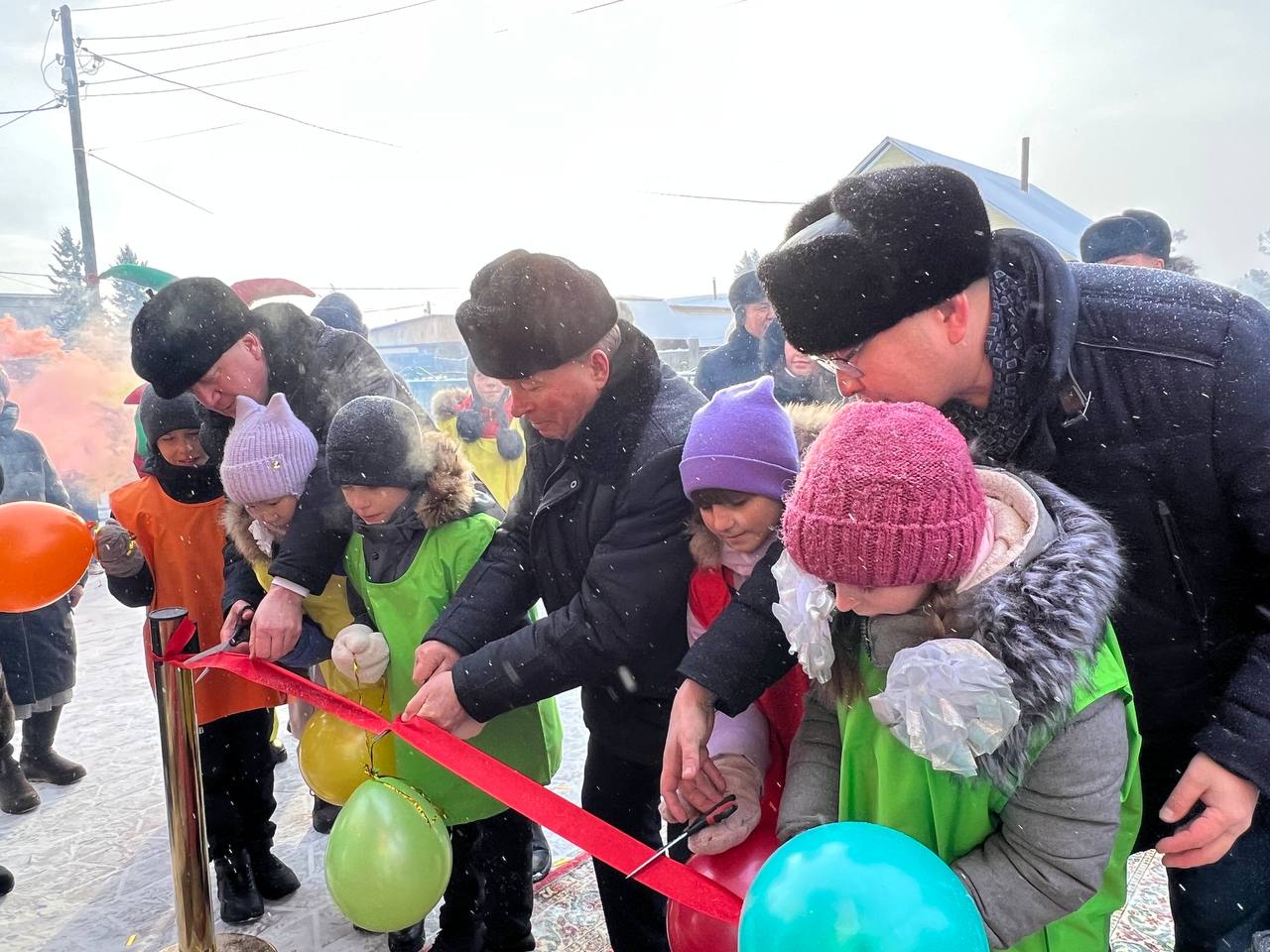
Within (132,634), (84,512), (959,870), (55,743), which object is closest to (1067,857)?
(959,870)

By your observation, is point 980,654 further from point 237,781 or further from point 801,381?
point 801,381

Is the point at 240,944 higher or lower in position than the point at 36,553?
lower

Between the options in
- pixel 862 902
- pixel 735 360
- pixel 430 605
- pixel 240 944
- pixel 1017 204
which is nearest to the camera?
pixel 862 902

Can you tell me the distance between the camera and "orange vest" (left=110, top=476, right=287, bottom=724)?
2898mm

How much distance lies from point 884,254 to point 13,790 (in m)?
4.22

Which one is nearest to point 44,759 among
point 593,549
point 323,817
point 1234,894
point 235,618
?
point 323,817

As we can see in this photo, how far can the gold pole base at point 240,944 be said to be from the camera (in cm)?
262

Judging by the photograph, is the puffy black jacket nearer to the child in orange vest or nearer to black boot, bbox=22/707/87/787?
the child in orange vest

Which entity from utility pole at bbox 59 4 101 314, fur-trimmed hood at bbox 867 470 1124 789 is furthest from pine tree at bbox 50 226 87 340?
fur-trimmed hood at bbox 867 470 1124 789

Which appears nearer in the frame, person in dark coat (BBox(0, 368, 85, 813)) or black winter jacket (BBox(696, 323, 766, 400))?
person in dark coat (BBox(0, 368, 85, 813))

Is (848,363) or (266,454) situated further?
(266,454)

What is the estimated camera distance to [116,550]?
268 centimetres

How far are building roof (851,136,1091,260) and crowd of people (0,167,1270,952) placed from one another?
25.7ft

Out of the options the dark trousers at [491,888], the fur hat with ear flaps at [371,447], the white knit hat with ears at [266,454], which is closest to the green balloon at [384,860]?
A: the dark trousers at [491,888]
